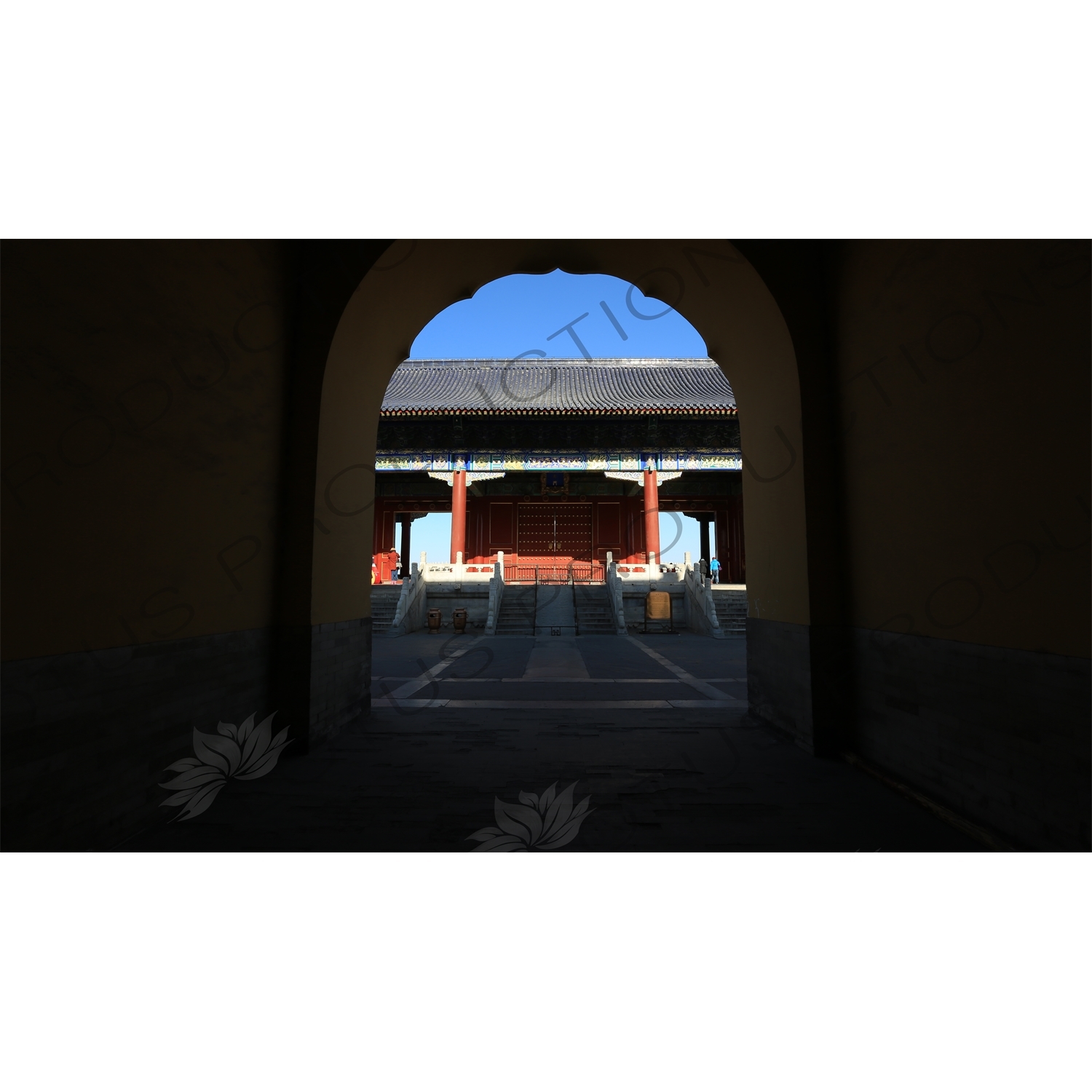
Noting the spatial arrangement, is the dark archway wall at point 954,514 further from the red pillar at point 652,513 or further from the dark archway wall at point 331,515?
the red pillar at point 652,513

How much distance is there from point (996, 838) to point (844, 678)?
117 cm

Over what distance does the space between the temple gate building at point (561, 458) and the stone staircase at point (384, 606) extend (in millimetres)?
2046

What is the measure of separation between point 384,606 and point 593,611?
5387mm

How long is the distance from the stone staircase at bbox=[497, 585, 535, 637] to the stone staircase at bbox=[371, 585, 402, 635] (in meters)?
2.65

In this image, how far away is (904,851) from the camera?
82.3 inches

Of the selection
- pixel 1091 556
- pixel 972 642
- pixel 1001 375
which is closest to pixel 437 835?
pixel 972 642

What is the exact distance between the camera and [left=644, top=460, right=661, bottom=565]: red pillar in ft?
50.8

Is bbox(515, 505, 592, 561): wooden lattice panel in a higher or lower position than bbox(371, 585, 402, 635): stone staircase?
higher

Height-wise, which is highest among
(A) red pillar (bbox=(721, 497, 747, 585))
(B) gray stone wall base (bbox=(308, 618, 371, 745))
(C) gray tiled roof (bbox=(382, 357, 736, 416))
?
(C) gray tiled roof (bbox=(382, 357, 736, 416))

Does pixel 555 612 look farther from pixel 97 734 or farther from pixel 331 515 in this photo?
pixel 97 734

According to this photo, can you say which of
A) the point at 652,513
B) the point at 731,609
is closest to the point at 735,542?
the point at 652,513

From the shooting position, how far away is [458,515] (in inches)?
614

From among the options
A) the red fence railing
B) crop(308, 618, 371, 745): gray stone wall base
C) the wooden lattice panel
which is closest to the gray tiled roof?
the wooden lattice panel

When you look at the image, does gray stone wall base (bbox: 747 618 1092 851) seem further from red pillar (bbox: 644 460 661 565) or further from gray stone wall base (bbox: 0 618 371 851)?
red pillar (bbox: 644 460 661 565)
